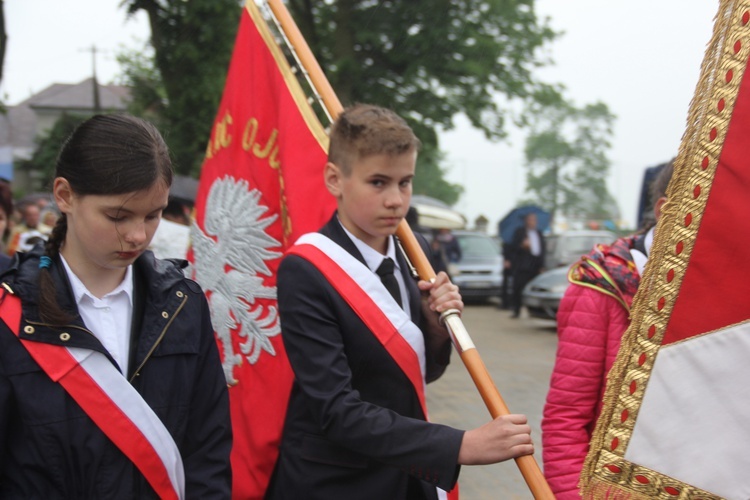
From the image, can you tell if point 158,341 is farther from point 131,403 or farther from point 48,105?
point 48,105

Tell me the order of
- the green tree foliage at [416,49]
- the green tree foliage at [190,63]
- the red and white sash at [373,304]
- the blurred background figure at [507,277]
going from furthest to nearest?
the green tree foliage at [416,49] < the blurred background figure at [507,277] < the green tree foliage at [190,63] < the red and white sash at [373,304]

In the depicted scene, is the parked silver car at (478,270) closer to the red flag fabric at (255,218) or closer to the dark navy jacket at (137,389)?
the red flag fabric at (255,218)

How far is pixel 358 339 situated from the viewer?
2.10 metres

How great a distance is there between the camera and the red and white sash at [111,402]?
1.74 metres

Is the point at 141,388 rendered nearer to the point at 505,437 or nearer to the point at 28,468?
the point at 28,468

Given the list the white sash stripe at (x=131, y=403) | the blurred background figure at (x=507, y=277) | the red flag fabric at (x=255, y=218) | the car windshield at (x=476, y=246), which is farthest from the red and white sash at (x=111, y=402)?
the car windshield at (x=476, y=246)

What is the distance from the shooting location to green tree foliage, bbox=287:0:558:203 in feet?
57.8

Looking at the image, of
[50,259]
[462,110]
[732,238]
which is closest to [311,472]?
[50,259]

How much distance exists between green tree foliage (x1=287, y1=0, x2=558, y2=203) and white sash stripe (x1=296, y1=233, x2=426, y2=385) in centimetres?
1502

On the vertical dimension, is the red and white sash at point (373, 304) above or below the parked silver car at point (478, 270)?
above

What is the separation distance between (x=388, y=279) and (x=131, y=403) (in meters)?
0.77

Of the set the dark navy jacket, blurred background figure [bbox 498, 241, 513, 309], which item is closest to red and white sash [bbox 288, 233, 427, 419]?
the dark navy jacket

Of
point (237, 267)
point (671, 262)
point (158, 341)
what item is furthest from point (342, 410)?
point (237, 267)

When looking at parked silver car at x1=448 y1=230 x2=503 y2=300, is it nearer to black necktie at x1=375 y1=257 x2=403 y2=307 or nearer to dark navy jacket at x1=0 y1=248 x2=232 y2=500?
black necktie at x1=375 y1=257 x2=403 y2=307
